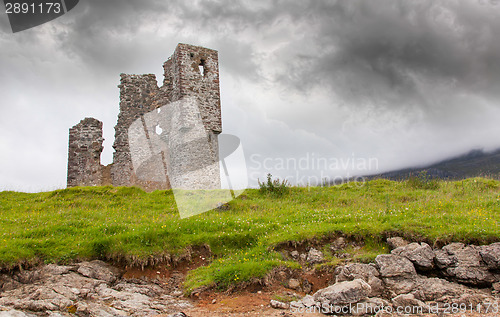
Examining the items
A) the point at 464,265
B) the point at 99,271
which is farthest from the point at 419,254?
the point at 99,271

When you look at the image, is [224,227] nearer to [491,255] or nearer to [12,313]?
[12,313]

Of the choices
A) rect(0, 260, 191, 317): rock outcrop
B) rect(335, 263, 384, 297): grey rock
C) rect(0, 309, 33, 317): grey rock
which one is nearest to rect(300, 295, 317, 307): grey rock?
rect(335, 263, 384, 297): grey rock

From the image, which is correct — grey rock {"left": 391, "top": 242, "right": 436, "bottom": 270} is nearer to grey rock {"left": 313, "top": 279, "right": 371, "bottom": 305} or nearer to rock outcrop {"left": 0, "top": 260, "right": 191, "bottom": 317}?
grey rock {"left": 313, "top": 279, "right": 371, "bottom": 305}

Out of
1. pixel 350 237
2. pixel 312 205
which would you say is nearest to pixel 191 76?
pixel 312 205

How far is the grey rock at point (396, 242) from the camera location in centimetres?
1004

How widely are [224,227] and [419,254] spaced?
5.93 m

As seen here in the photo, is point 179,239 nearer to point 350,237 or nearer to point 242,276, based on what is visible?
point 242,276

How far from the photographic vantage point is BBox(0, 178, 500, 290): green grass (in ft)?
31.7

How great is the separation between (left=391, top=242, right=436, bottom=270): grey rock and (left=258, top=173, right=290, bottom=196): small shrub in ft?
31.0

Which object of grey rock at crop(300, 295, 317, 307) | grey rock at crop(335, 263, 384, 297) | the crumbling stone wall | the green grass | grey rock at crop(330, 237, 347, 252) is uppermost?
the crumbling stone wall

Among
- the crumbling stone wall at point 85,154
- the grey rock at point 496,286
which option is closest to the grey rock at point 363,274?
the grey rock at point 496,286

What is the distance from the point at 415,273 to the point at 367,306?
1838mm

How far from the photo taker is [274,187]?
19.0 metres

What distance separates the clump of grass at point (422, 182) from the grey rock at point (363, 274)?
40.3ft
